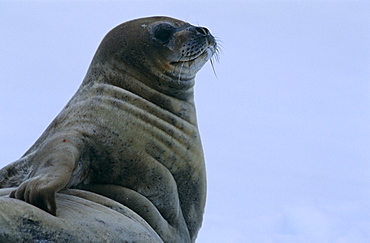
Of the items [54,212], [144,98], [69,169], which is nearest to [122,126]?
[144,98]

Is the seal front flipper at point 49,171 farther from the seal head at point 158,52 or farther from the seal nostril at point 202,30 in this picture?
the seal nostril at point 202,30

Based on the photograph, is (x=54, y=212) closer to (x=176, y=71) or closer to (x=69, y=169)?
(x=69, y=169)

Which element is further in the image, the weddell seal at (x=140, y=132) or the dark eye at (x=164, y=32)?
the dark eye at (x=164, y=32)

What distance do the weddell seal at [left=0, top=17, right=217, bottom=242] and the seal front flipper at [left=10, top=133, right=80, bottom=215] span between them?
0.04ft

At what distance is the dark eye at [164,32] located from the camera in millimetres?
7078

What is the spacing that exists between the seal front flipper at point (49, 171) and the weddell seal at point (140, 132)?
0.01 meters

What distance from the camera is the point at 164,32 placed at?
23.3 feet

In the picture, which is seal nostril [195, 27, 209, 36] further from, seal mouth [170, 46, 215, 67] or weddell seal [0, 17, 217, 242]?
seal mouth [170, 46, 215, 67]

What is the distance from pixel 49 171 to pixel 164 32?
6.43ft

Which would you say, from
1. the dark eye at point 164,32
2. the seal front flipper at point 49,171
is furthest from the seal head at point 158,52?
the seal front flipper at point 49,171

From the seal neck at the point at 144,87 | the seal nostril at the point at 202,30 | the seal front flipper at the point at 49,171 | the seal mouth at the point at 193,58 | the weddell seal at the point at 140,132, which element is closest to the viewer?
the seal front flipper at the point at 49,171

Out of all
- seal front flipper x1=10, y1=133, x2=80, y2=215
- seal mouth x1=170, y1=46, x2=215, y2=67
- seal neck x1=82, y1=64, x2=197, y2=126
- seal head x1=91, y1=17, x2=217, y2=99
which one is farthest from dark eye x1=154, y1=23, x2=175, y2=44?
seal front flipper x1=10, y1=133, x2=80, y2=215

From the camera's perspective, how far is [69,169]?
588 centimetres

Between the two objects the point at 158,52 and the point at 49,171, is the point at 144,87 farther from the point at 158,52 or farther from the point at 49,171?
the point at 49,171
